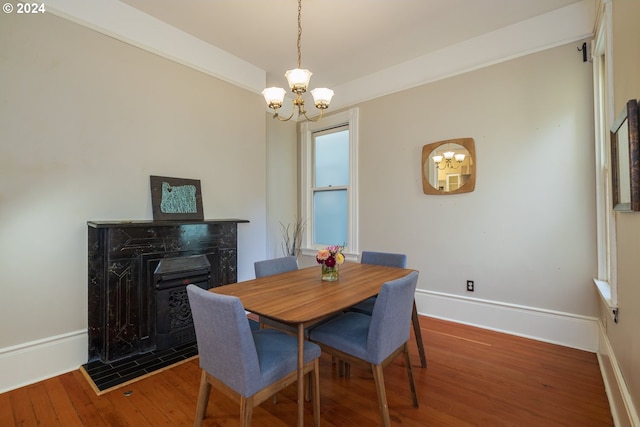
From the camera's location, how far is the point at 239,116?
3.56 meters

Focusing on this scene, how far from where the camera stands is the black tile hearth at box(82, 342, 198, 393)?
2.13 meters

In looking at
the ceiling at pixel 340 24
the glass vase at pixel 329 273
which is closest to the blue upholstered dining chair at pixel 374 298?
the glass vase at pixel 329 273

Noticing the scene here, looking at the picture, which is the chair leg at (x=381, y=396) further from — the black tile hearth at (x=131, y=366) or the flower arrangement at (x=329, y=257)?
the black tile hearth at (x=131, y=366)

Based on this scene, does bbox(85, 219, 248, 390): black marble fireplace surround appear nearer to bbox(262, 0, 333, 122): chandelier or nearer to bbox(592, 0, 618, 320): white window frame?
bbox(262, 0, 333, 122): chandelier

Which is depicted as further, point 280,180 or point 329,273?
point 280,180

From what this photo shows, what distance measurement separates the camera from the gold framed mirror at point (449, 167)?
3121 millimetres

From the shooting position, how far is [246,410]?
1.32m

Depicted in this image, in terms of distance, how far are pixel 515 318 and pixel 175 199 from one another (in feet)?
11.6

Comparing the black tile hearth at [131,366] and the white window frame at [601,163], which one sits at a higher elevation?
the white window frame at [601,163]

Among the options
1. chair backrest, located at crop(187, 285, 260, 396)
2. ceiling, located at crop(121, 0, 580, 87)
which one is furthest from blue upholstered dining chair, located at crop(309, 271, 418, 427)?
ceiling, located at crop(121, 0, 580, 87)

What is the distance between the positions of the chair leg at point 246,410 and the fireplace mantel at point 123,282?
163cm

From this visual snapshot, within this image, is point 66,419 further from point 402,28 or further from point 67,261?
point 402,28

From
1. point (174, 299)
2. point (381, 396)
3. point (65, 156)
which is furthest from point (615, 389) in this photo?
point (65, 156)

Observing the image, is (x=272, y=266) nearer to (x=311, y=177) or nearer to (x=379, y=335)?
(x=379, y=335)
